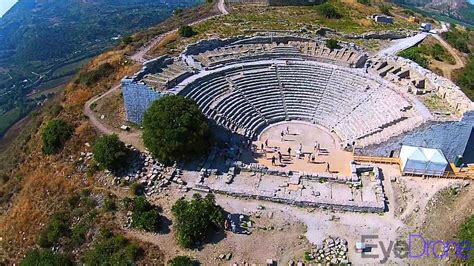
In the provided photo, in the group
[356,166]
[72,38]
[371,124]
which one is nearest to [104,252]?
[356,166]

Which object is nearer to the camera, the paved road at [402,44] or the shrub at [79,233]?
the shrub at [79,233]

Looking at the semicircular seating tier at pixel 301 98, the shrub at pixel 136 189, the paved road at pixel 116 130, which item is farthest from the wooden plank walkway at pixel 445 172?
Answer: the paved road at pixel 116 130

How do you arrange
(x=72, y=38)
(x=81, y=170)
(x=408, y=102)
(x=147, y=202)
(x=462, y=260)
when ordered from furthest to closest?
(x=72, y=38)
(x=408, y=102)
(x=81, y=170)
(x=147, y=202)
(x=462, y=260)

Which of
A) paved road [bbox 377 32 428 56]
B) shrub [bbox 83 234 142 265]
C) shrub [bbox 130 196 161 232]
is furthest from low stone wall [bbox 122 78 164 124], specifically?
paved road [bbox 377 32 428 56]

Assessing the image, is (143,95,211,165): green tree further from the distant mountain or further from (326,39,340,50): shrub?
the distant mountain

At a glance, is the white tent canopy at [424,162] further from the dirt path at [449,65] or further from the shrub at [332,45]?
the dirt path at [449,65]

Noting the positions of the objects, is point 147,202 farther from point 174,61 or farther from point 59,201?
point 174,61
